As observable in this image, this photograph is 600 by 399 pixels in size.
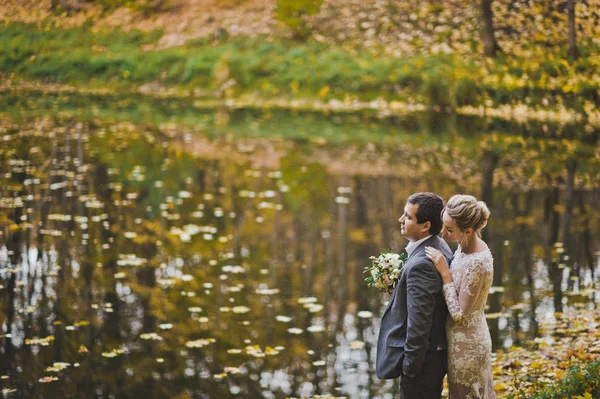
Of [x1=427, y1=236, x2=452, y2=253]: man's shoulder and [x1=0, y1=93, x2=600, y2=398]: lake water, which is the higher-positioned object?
[x1=427, y1=236, x2=452, y2=253]: man's shoulder

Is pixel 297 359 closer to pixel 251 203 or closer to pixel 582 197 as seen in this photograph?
pixel 251 203

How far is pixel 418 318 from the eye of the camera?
4.12 m

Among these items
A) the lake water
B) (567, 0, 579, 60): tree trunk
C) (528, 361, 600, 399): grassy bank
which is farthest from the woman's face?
(567, 0, 579, 60): tree trunk

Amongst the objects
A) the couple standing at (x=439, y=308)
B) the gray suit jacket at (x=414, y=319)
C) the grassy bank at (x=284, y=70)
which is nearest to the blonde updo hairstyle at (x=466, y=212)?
the couple standing at (x=439, y=308)

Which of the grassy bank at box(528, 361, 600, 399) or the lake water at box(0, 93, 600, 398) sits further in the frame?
the lake water at box(0, 93, 600, 398)

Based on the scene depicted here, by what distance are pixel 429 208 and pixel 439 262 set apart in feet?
0.98

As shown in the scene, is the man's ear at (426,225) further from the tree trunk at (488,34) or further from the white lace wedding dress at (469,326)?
the tree trunk at (488,34)

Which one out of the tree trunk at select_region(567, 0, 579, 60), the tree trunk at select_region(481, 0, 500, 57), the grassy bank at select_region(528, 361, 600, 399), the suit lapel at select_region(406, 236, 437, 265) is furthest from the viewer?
the tree trunk at select_region(481, 0, 500, 57)

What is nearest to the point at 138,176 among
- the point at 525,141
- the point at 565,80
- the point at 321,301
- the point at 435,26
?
the point at 321,301

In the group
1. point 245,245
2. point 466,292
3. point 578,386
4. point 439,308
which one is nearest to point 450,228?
point 466,292

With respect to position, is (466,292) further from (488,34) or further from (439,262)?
(488,34)

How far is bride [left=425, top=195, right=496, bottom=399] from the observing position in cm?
413

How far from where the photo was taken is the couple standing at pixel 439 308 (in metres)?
4.13

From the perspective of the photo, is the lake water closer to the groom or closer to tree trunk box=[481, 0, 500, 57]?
A: the groom
